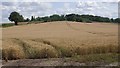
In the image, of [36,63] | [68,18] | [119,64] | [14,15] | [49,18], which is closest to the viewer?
[119,64]

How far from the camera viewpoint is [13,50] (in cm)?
2006

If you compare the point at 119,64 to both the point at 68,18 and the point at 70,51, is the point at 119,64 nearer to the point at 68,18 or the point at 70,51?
the point at 70,51

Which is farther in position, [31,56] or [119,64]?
[31,56]

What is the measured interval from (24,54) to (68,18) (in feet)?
195

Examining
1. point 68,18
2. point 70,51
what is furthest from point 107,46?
point 68,18

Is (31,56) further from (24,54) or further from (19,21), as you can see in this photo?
(19,21)

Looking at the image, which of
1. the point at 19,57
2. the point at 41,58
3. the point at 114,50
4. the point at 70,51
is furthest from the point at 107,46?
the point at 19,57

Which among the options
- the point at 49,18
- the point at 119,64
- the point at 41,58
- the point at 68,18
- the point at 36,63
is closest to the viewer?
the point at 119,64

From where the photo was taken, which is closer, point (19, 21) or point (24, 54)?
point (24, 54)

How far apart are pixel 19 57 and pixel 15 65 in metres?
2.89

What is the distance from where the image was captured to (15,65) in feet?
56.3

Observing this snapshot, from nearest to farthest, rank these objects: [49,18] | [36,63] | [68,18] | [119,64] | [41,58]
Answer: [119,64] → [36,63] → [41,58] → [68,18] → [49,18]

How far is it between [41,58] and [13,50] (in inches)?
83.1

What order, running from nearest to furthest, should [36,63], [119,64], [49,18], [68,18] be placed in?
[119,64] → [36,63] → [68,18] → [49,18]
